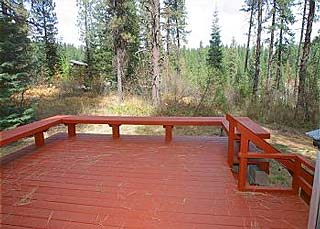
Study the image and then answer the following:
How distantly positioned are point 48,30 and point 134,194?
50.6ft

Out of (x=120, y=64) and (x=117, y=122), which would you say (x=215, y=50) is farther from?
(x=117, y=122)

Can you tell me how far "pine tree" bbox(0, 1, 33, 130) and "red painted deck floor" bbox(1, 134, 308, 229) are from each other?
236cm

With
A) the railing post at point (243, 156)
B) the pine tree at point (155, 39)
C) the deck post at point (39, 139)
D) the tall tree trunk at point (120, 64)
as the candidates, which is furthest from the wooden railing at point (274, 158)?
the tall tree trunk at point (120, 64)

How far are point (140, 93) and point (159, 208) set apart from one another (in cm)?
616

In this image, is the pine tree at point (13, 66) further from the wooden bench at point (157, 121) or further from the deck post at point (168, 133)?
the deck post at point (168, 133)

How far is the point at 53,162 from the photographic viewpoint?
9.61ft

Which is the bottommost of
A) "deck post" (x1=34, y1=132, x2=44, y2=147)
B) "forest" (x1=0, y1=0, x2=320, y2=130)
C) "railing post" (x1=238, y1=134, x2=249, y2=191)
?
"deck post" (x1=34, y1=132, x2=44, y2=147)

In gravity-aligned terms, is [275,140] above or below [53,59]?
below

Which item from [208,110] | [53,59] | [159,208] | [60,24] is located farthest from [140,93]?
[60,24]

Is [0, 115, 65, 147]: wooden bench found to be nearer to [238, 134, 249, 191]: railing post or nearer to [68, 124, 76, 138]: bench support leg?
[68, 124, 76, 138]: bench support leg

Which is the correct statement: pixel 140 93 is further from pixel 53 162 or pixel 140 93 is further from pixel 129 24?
pixel 53 162

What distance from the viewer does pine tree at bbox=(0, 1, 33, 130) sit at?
5141 millimetres

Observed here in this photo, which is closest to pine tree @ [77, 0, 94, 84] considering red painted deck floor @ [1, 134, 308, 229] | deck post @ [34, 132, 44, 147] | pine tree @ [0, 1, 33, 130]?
pine tree @ [0, 1, 33, 130]

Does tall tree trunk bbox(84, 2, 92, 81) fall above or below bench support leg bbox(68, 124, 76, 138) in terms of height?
above
